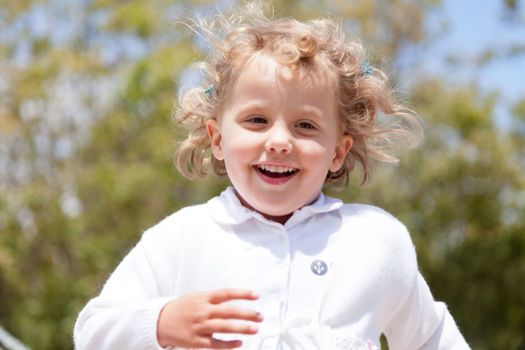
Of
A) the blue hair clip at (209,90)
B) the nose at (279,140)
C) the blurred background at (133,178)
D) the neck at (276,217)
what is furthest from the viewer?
the blurred background at (133,178)

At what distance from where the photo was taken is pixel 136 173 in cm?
1172

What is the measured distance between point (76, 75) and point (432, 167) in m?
4.87

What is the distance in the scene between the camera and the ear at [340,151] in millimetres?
2439

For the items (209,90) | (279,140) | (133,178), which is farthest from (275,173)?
(133,178)

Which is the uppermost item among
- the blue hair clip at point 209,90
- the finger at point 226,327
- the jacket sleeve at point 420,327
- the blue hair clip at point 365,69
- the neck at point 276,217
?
the blue hair clip at point 365,69

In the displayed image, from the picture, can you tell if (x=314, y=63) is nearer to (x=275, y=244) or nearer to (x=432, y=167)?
(x=275, y=244)

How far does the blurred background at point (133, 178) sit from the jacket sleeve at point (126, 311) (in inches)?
353

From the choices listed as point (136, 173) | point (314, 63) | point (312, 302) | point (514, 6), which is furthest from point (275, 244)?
point (136, 173)

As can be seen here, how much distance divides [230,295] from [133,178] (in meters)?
9.96

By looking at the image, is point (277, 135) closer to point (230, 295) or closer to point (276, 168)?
point (276, 168)

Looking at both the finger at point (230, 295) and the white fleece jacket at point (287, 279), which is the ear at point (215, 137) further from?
the finger at point (230, 295)

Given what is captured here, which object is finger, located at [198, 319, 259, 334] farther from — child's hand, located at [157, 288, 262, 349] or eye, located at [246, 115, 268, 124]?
eye, located at [246, 115, 268, 124]

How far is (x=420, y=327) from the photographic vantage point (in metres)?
2.41

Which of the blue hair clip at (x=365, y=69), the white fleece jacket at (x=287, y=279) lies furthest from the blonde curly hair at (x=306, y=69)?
the white fleece jacket at (x=287, y=279)
